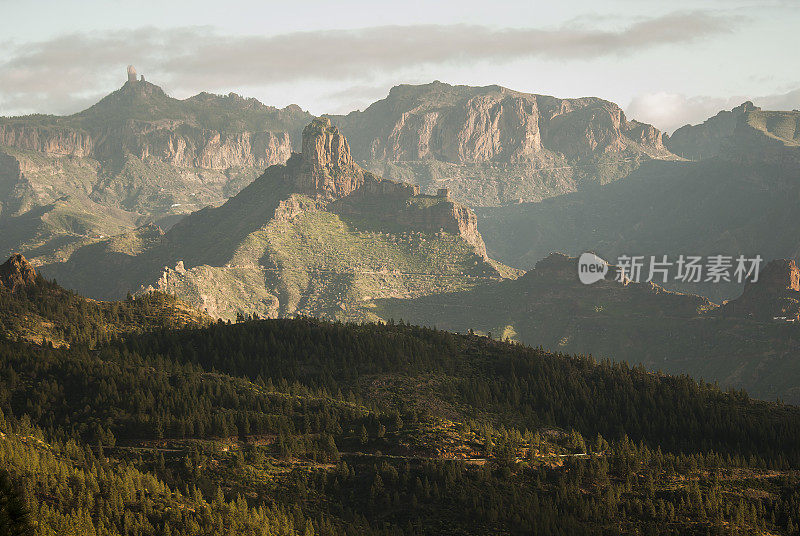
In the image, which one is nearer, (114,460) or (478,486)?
(114,460)

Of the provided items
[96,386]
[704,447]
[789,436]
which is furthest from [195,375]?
[789,436]

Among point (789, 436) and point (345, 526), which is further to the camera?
point (789, 436)

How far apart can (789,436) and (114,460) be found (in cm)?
12008

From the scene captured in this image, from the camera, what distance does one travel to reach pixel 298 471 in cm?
14812

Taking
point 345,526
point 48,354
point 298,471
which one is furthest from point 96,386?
point 345,526

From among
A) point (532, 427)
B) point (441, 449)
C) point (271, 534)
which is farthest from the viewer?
point (532, 427)

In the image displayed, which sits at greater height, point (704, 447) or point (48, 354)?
point (48, 354)

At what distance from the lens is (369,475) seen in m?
150

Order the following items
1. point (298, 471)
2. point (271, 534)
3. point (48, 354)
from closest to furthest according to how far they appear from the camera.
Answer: point (271, 534), point (298, 471), point (48, 354)

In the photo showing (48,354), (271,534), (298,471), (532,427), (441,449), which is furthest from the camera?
(532,427)

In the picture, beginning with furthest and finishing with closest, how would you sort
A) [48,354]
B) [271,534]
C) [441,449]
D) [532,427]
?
[532,427] → [48,354] → [441,449] → [271,534]

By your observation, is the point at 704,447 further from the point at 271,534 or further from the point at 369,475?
the point at 271,534

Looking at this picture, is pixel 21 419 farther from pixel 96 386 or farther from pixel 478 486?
pixel 478 486

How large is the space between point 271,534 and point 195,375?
6035 cm
